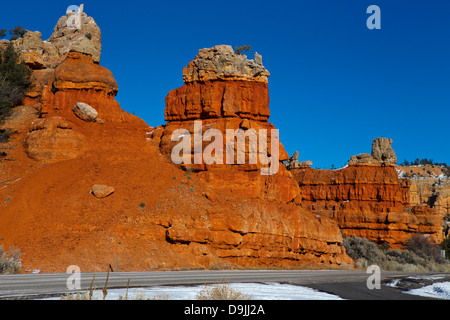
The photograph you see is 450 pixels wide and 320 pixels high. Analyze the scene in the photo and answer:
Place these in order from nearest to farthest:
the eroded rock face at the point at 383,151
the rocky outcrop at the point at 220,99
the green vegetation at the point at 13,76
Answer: the rocky outcrop at the point at 220,99
the green vegetation at the point at 13,76
the eroded rock face at the point at 383,151

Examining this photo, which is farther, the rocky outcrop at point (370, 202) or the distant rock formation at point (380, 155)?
the distant rock formation at point (380, 155)

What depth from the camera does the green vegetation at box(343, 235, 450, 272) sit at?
5190 centimetres

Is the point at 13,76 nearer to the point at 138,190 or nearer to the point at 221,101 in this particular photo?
the point at 221,101

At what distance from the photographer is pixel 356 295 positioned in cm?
1473

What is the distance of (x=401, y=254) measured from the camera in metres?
60.3

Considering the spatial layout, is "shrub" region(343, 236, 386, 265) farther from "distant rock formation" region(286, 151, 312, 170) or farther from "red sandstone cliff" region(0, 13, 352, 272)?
"distant rock formation" region(286, 151, 312, 170)

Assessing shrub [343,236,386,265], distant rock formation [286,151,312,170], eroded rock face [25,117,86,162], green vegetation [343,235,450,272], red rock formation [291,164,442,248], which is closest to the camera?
eroded rock face [25,117,86,162]

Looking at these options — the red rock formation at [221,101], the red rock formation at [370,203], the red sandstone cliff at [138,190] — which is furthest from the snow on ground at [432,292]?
the red rock formation at [370,203]

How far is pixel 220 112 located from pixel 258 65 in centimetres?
616

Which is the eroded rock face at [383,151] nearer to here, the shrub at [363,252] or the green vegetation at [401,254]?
the green vegetation at [401,254]

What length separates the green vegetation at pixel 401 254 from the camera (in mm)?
51897

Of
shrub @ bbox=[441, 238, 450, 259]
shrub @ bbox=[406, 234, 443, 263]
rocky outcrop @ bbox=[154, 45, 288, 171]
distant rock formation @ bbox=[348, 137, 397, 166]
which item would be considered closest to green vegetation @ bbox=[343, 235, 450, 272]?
shrub @ bbox=[406, 234, 443, 263]
